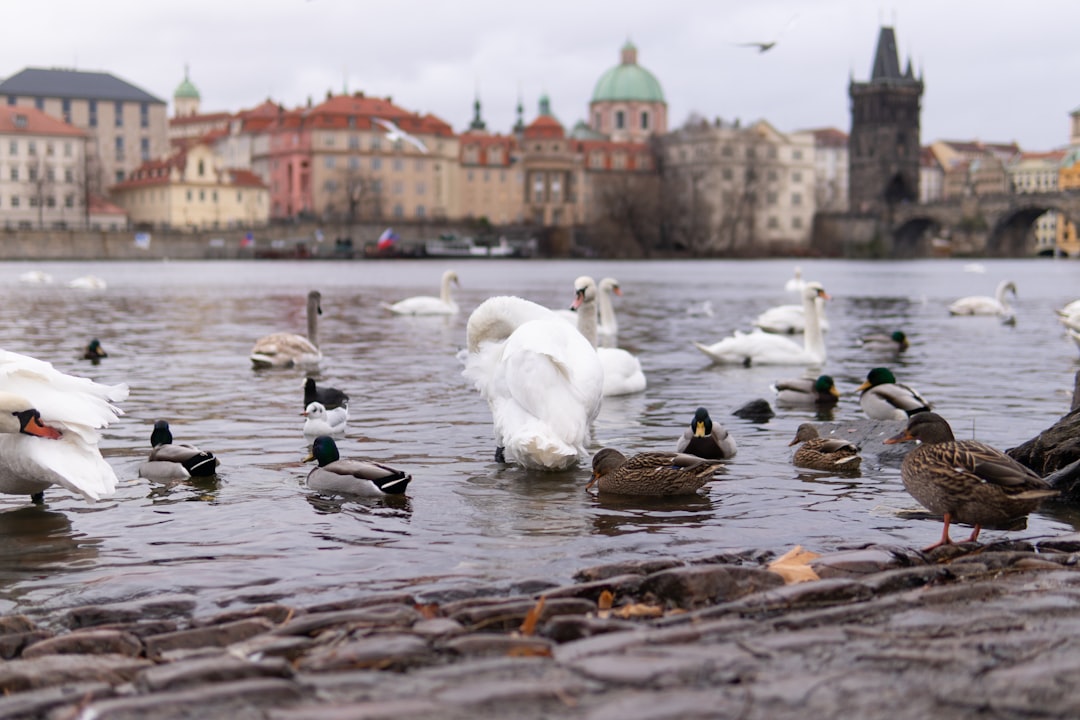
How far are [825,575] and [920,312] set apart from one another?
26.4 m

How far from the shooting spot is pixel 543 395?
8023mm

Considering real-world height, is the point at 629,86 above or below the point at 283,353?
above

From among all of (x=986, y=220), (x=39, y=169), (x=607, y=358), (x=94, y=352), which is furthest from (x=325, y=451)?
(x=986, y=220)

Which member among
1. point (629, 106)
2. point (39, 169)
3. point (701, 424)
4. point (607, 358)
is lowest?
point (701, 424)

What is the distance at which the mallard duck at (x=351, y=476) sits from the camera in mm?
7340

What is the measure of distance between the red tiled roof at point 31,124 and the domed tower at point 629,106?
2581 inches

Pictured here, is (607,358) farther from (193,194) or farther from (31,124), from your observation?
(31,124)

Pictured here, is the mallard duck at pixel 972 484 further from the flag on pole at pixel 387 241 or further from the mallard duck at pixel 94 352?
the flag on pole at pixel 387 241

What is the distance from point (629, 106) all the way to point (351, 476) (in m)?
153

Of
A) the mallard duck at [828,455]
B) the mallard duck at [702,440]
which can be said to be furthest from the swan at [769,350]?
the mallard duck at [702,440]

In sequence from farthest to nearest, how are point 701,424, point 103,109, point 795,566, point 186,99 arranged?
point 186,99 < point 103,109 < point 701,424 < point 795,566

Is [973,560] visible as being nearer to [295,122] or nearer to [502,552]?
[502,552]

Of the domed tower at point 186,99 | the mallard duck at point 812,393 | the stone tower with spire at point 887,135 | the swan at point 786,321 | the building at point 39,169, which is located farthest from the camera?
the domed tower at point 186,99

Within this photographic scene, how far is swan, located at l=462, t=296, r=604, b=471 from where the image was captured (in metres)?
7.97
